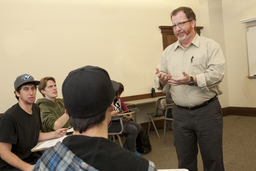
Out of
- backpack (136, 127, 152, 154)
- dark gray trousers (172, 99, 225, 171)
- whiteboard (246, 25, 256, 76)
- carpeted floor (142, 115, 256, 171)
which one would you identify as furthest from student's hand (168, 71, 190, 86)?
whiteboard (246, 25, 256, 76)

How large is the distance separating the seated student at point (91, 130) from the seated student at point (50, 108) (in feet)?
6.05

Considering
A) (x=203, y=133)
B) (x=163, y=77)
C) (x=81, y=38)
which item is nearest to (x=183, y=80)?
(x=163, y=77)

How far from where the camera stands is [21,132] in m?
2.02

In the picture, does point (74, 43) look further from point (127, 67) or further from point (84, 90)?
point (84, 90)

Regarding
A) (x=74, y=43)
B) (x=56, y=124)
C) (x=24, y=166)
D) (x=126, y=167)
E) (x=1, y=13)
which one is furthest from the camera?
(x=74, y=43)

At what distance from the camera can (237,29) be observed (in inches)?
255

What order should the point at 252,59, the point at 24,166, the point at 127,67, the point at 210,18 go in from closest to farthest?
the point at 24,166, the point at 127,67, the point at 252,59, the point at 210,18

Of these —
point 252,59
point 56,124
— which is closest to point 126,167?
point 56,124

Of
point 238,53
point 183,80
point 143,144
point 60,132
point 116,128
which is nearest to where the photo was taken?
point 183,80

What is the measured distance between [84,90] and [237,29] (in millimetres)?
6692

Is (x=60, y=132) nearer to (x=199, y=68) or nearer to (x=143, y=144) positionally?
(x=199, y=68)

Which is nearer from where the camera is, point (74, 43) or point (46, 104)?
point (46, 104)

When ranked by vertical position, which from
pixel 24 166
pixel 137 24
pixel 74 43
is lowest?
pixel 24 166

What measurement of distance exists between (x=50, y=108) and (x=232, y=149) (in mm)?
2859
